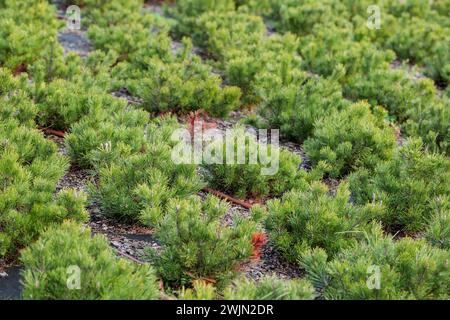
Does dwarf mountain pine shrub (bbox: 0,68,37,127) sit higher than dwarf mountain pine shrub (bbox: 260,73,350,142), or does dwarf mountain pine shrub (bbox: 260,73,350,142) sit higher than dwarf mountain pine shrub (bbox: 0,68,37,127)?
dwarf mountain pine shrub (bbox: 0,68,37,127)

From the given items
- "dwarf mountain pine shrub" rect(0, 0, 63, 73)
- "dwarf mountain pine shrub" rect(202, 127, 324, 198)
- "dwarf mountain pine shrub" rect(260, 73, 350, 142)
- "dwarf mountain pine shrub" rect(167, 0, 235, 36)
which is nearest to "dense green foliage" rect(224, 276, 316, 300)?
"dwarf mountain pine shrub" rect(202, 127, 324, 198)

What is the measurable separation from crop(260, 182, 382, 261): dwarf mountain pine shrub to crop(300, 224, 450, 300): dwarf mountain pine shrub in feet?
1.04

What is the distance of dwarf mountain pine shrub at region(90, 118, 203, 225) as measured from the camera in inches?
178

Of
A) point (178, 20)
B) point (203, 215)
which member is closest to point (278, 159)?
point (203, 215)

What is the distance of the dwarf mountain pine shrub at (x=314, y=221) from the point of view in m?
4.40

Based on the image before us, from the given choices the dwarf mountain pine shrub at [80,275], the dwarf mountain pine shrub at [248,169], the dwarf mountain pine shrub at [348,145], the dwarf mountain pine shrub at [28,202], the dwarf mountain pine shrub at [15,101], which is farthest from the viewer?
the dwarf mountain pine shrub at [348,145]

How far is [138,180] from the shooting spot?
4734 mm

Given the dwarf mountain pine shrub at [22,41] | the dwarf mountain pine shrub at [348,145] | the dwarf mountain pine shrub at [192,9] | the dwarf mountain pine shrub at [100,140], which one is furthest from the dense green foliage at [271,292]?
the dwarf mountain pine shrub at [192,9]

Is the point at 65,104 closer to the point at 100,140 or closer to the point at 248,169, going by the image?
the point at 100,140

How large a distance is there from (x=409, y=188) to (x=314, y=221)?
2.94 feet

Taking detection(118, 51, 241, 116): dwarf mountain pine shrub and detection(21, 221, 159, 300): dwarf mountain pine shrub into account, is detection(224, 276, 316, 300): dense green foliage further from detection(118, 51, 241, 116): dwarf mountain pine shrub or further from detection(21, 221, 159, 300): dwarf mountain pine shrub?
detection(118, 51, 241, 116): dwarf mountain pine shrub

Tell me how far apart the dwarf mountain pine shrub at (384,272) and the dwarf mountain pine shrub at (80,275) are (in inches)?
38.9

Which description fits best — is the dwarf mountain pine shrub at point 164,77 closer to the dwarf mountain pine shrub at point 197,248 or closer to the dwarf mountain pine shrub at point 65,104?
the dwarf mountain pine shrub at point 65,104

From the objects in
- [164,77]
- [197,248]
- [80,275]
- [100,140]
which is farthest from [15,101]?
[80,275]
